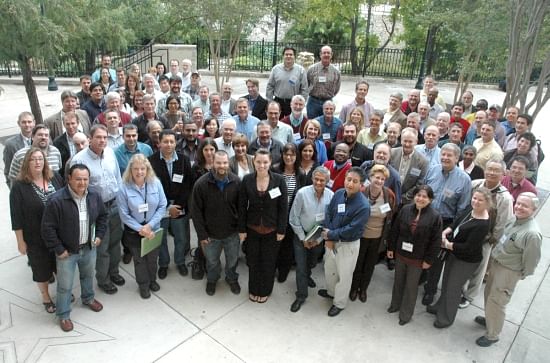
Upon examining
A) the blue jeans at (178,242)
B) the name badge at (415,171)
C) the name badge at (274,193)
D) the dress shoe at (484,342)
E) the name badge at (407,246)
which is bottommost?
the dress shoe at (484,342)

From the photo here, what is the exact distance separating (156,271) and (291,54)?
14.6 ft

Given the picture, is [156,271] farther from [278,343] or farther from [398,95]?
[398,95]

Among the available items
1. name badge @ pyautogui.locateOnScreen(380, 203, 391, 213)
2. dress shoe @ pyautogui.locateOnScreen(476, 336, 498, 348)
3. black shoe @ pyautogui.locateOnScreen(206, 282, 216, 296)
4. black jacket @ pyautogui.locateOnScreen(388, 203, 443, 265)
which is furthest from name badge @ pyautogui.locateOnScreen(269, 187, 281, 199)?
dress shoe @ pyautogui.locateOnScreen(476, 336, 498, 348)

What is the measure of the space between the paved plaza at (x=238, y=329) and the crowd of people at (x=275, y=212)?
0.46 feet

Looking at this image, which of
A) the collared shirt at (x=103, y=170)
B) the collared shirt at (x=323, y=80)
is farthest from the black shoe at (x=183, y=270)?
the collared shirt at (x=323, y=80)

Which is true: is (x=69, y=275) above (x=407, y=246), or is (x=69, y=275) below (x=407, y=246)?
below

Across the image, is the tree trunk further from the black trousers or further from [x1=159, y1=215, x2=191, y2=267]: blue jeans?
the black trousers

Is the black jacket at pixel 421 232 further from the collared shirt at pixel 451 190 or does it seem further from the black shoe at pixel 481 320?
the black shoe at pixel 481 320

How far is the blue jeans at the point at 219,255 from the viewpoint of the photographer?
472 centimetres

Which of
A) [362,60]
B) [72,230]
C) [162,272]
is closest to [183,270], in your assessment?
[162,272]

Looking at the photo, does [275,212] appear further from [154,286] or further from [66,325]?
[66,325]

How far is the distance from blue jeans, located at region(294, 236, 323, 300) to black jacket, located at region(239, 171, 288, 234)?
35cm

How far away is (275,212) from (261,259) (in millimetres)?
608

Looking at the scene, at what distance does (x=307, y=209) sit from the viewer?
4496 mm
